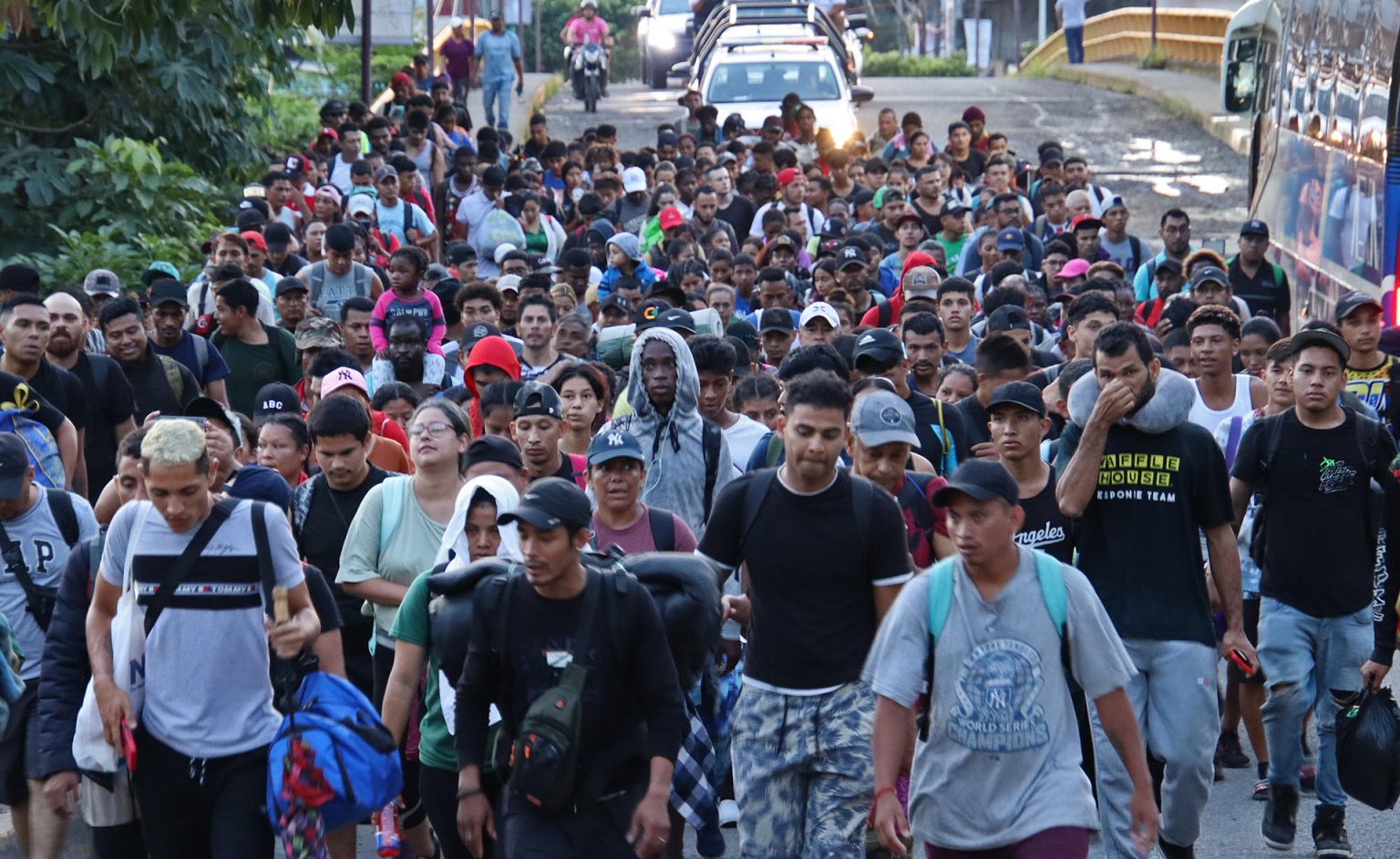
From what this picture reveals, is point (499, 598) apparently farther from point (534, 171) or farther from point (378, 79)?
point (378, 79)

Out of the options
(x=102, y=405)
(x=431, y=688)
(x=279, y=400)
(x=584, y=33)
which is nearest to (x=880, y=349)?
(x=279, y=400)

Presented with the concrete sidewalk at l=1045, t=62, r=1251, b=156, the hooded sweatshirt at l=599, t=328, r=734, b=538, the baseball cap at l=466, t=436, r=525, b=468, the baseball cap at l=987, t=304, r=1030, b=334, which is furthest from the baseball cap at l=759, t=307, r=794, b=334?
the concrete sidewalk at l=1045, t=62, r=1251, b=156

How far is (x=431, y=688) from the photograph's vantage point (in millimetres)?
6359

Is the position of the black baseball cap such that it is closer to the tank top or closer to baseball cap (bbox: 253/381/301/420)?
the tank top

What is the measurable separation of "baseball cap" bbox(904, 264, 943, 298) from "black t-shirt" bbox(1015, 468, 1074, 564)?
5.50 meters

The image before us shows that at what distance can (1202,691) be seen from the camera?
6.85 meters

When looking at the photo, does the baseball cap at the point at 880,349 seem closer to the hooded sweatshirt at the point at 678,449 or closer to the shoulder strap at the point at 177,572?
the hooded sweatshirt at the point at 678,449

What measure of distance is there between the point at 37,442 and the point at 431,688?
3.24 meters

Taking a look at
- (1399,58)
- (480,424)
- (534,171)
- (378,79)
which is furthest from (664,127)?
(480,424)

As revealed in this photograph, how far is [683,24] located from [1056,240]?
25.1 m

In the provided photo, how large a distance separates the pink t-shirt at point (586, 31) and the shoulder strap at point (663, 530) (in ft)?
97.3

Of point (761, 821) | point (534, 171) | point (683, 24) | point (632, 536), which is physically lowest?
point (761, 821)

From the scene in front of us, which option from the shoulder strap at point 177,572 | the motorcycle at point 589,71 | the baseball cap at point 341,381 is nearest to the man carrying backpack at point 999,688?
the shoulder strap at point 177,572

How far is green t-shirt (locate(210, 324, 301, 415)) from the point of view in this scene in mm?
11422
